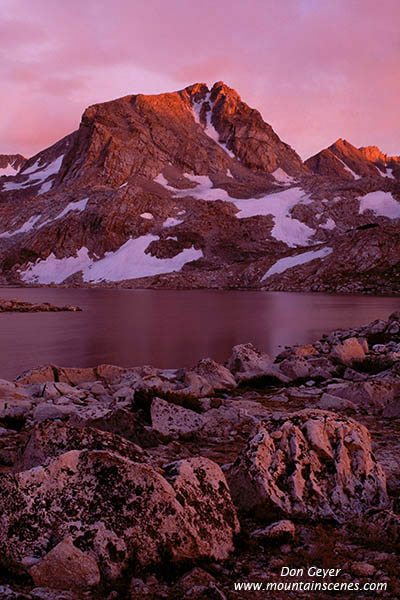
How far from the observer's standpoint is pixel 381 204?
130 metres

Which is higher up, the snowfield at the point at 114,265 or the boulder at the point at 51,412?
the snowfield at the point at 114,265

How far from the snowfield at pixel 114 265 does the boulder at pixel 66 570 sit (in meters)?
104

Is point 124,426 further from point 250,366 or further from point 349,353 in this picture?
point 349,353

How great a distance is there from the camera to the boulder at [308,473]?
483cm

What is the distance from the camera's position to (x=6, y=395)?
11.2 metres

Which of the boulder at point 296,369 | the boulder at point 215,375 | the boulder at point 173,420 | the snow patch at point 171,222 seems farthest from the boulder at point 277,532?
the snow patch at point 171,222

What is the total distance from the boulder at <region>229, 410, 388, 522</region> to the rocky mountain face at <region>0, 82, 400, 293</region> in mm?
79079

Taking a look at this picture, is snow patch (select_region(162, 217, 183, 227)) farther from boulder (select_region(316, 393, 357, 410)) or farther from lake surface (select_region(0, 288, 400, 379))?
boulder (select_region(316, 393, 357, 410))

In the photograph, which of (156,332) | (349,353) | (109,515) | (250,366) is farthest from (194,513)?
(156,332)

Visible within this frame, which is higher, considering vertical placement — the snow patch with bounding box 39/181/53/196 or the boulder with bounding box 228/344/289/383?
the snow patch with bounding box 39/181/53/196

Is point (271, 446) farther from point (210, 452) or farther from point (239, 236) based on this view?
point (239, 236)

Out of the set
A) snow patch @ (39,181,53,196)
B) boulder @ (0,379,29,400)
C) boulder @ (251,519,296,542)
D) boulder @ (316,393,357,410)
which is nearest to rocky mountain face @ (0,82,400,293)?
snow patch @ (39,181,53,196)

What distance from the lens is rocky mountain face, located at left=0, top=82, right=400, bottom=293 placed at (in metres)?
90.6

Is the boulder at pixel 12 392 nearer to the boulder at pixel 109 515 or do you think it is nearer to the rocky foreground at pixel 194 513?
the rocky foreground at pixel 194 513
